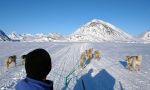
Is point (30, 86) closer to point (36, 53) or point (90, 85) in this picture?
point (36, 53)

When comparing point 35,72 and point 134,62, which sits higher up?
point 35,72

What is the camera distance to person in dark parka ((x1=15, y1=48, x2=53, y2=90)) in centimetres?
238

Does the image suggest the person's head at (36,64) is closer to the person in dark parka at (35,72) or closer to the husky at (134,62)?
the person in dark parka at (35,72)

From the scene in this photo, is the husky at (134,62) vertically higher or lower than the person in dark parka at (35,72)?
lower

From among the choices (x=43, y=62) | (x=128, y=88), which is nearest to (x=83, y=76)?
(x=128, y=88)

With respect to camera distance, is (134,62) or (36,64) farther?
(134,62)

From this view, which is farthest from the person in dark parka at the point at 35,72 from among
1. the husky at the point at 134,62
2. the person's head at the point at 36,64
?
the husky at the point at 134,62

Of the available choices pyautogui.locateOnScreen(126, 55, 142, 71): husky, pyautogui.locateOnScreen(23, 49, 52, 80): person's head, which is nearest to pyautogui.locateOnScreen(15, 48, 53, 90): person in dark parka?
pyautogui.locateOnScreen(23, 49, 52, 80): person's head

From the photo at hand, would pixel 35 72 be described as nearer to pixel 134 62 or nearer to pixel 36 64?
pixel 36 64

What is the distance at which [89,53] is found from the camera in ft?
68.1

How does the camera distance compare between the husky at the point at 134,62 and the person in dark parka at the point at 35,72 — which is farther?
the husky at the point at 134,62

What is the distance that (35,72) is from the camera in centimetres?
241

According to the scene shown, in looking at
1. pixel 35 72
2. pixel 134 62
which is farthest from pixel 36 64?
pixel 134 62

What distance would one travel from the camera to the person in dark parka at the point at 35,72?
2375 mm
